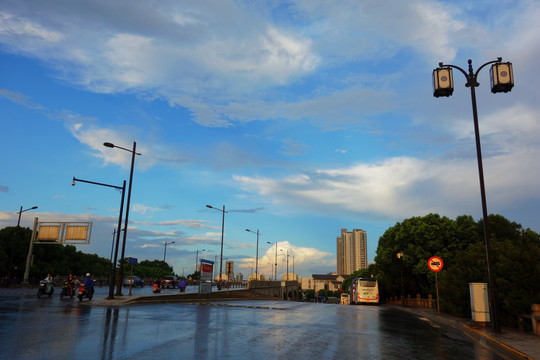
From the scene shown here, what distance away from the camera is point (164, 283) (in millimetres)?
66875

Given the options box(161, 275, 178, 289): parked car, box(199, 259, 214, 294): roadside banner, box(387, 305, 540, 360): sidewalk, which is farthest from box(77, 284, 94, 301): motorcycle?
box(161, 275, 178, 289): parked car

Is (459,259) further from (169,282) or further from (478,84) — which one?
(169,282)

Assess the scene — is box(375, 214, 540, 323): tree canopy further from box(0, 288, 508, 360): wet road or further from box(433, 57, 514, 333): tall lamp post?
box(0, 288, 508, 360): wet road

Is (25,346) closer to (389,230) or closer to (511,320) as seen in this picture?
(511,320)

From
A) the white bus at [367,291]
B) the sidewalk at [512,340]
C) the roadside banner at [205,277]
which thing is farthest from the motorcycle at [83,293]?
the white bus at [367,291]

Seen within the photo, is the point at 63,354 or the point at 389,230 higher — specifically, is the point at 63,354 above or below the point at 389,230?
below

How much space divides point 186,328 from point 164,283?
57.8m

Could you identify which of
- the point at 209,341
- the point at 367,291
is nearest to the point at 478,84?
the point at 209,341

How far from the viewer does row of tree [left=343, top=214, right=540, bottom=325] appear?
14750 mm

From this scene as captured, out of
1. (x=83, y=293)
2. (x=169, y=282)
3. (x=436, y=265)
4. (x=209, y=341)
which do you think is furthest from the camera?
(x=169, y=282)

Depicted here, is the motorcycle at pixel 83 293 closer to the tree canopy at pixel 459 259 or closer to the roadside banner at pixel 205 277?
the roadside banner at pixel 205 277

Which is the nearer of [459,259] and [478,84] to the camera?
[478,84]

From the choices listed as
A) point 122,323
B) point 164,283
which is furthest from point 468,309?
point 164,283

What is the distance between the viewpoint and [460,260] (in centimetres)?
2108
